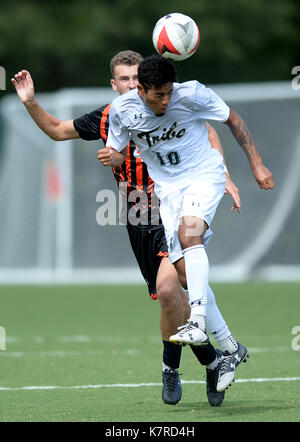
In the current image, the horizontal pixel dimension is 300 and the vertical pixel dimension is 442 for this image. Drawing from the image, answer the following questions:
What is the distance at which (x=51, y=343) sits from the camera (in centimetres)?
1092

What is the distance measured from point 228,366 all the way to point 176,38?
2156 mm

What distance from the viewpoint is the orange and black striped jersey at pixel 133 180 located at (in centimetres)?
733

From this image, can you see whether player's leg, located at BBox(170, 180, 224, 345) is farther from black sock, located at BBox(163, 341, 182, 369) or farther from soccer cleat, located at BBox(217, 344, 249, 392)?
black sock, located at BBox(163, 341, 182, 369)

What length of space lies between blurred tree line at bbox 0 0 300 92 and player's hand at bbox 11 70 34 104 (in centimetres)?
1985

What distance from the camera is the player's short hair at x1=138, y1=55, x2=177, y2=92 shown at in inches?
254

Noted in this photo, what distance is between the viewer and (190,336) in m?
6.22

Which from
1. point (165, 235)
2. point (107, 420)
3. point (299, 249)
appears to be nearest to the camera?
point (107, 420)

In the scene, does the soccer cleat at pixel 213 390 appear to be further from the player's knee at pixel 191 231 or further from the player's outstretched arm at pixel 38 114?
the player's outstretched arm at pixel 38 114

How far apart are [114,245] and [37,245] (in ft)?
4.88

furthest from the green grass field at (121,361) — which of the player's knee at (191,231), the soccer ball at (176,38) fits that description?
the soccer ball at (176,38)

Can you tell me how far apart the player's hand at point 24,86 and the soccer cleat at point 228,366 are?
2.16 m
